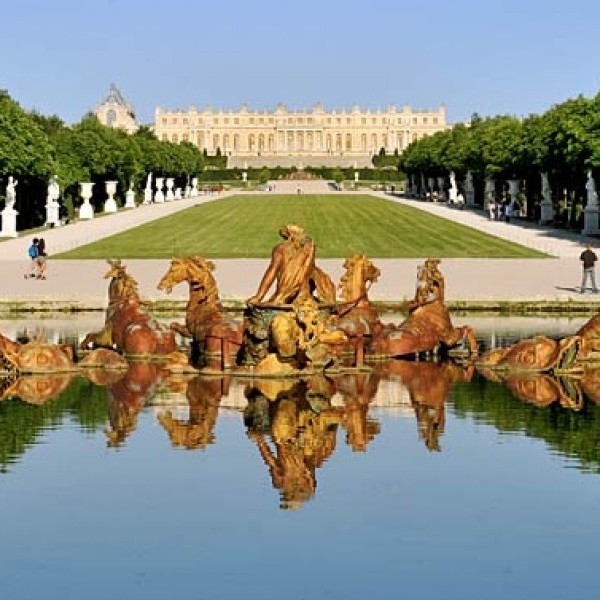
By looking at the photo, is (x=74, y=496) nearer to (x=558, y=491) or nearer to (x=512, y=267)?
(x=558, y=491)

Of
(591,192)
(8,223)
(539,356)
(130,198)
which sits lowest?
(539,356)

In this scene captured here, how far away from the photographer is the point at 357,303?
58.0ft

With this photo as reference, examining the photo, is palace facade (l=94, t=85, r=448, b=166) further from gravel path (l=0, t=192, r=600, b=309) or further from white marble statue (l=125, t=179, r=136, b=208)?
gravel path (l=0, t=192, r=600, b=309)

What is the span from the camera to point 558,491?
1114 centimetres

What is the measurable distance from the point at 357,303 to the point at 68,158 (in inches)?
2019

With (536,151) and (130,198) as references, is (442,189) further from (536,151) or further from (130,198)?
(536,151)

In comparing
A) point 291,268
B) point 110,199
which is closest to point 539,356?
point 291,268

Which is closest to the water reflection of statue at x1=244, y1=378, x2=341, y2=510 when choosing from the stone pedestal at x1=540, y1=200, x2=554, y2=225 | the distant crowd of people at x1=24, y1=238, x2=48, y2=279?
the distant crowd of people at x1=24, y1=238, x2=48, y2=279

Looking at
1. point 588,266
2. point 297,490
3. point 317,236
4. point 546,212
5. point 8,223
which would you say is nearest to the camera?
point 297,490

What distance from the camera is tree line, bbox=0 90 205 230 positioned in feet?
179

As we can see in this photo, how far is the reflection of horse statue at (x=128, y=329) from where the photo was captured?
1736 centimetres

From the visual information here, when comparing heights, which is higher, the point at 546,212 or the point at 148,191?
the point at 148,191

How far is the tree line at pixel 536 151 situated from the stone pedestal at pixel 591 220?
140cm

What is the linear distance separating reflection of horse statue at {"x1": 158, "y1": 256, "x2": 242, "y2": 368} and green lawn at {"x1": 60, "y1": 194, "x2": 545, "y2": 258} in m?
18.9
